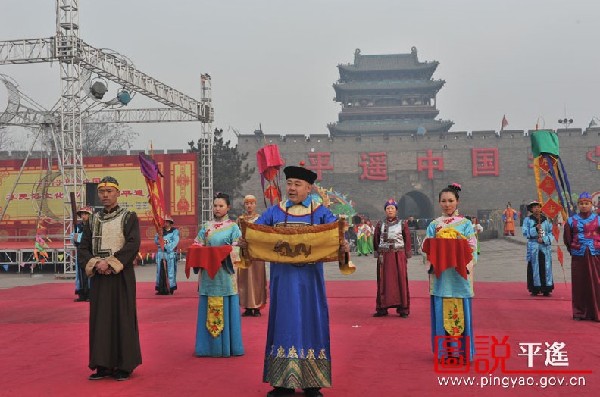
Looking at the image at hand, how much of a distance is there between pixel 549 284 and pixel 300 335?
6.25m

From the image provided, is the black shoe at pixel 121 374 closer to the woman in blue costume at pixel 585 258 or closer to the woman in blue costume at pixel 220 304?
the woman in blue costume at pixel 220 304

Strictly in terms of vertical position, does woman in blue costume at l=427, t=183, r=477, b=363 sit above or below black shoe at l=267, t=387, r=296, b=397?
above

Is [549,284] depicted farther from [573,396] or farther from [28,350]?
[28,350]

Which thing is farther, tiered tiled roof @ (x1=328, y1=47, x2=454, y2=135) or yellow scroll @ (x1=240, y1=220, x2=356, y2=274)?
tiered tiled roof @ (x1=328, y1=47, x2=454, y2=135)

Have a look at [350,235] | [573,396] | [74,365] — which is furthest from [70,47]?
[350,235]

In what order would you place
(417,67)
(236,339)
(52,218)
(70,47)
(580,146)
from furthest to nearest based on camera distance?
(417,67), (580,146), (52,218), (70,47), (236,339)

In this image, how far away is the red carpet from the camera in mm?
3930

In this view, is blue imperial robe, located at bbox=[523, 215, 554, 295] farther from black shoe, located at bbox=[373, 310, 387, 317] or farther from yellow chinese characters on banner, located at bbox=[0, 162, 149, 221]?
Answer: yellow chinese characters on banner, located at bbox=[0, 162, 149, 221]

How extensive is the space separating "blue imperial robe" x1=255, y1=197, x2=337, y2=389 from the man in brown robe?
41.9 inches

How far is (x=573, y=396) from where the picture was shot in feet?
12.0

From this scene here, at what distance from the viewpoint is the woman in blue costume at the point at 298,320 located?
3.72m

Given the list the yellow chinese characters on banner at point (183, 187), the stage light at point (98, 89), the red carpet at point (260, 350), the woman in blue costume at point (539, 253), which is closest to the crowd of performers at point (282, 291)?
the red carpet at point (260, 350)

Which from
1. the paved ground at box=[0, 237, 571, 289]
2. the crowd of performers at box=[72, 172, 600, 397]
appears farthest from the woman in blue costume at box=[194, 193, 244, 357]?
the paved ground at box=[0, 237, 571, 289]

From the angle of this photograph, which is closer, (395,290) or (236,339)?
(236,339)
